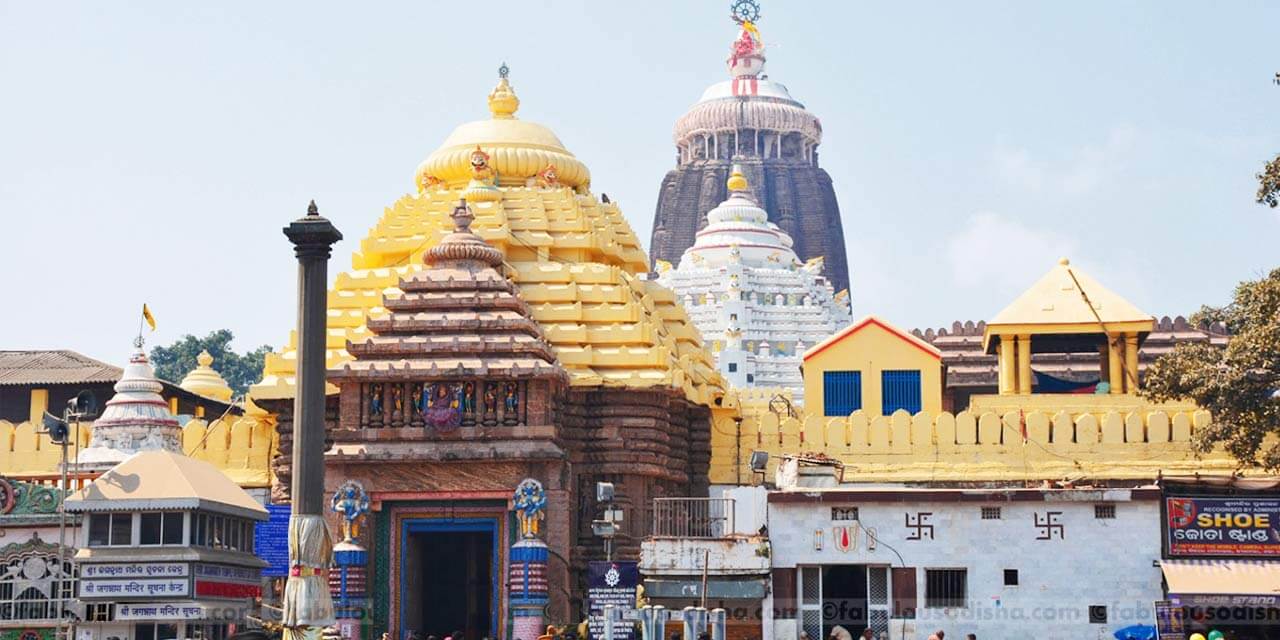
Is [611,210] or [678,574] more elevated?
[611,210]

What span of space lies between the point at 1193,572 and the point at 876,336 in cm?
1609

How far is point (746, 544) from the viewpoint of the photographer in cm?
4238

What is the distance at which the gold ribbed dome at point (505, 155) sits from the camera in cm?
5634

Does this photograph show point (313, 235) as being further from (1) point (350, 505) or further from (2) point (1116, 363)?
(2) point (1116, 363)

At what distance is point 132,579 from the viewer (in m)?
40.8

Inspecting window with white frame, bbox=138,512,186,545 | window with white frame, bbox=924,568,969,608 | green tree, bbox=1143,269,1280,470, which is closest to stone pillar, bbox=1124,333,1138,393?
green tree, bbox=1143,269,1280,470

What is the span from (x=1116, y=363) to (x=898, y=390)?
4.83 meters

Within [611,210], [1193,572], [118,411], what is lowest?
[1193,572]

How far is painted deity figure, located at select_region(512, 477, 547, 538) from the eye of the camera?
153 feet

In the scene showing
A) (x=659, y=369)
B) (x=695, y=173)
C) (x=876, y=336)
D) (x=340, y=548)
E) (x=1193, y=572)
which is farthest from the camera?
(x=695, y=173)

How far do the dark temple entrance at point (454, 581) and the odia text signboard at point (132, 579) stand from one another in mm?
Result: 8511

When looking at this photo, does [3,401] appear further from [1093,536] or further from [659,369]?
[1093,536]

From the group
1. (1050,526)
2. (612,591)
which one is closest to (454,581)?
(612,591)

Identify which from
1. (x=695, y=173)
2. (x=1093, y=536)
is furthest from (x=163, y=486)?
(x=695, y=173)
